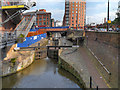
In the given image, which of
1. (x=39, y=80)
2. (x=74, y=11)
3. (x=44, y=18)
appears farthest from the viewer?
(x=44, y=18)

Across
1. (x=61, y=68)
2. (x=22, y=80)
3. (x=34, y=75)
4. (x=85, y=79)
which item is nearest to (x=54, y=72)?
(x=61, y=68)

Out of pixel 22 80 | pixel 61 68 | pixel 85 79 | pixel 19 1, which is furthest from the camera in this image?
pixel 61 68

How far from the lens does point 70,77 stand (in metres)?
16.3

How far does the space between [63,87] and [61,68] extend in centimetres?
686

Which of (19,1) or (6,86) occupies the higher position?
(19,1)

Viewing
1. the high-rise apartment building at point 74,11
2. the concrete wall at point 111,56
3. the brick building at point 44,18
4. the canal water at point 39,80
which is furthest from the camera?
the brick building at point 44,18

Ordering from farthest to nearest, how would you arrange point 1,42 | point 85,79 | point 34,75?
point 34,75
point 1,42
point 85,79

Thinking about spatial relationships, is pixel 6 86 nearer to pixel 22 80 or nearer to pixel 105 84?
pixel 22 80

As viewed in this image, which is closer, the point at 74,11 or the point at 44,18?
the point at 74,11

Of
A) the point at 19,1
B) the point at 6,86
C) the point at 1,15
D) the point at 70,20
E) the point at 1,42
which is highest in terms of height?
the point at 70,20

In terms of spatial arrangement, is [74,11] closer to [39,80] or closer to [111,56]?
[39,80]

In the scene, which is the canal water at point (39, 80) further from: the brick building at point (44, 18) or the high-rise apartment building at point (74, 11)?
the brick building at point (44, 18)

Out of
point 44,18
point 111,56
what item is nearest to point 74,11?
point 44,18

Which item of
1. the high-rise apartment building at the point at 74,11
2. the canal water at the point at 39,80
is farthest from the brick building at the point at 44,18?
the canal water at the point at 39,80
